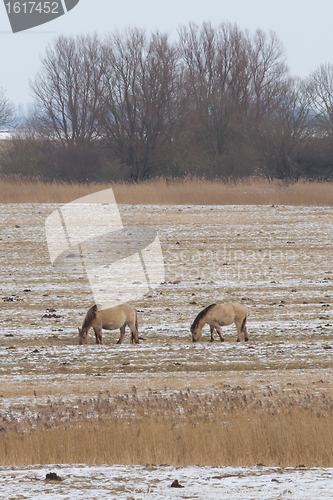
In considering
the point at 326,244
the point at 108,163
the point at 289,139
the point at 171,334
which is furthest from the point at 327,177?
the point at 171,334

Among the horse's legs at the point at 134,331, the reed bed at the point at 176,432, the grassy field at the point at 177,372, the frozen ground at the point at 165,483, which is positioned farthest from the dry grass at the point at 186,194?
the frozen ground at the point at 165,483

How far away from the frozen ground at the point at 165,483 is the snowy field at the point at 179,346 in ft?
0.04

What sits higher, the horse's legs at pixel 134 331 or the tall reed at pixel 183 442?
the tall reed at pixel 183 442

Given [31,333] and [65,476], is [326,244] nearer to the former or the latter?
[31,333]

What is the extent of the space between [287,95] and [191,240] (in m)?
32.7

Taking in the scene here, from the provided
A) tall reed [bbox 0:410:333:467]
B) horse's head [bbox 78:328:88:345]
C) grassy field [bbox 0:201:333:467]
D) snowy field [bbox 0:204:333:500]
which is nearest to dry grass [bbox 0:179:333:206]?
snowy field [bbox 0:204:333:500]

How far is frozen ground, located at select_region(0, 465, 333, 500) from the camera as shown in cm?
429

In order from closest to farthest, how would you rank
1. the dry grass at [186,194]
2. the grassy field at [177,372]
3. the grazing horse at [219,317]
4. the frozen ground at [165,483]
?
the frozen ground at [165,483] → the grassy field at [177,372] → the grazing horse at [219,317] → the dry grass at [186,194]

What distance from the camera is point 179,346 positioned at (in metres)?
10.8

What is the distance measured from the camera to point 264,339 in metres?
11.2

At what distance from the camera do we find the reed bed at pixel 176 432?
598 cm

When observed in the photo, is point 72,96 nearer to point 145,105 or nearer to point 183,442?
point 145,105

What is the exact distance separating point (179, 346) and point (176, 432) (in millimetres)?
4265

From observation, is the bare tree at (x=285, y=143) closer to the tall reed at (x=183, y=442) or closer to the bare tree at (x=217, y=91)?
the bare tree at (x=217, y=91)
